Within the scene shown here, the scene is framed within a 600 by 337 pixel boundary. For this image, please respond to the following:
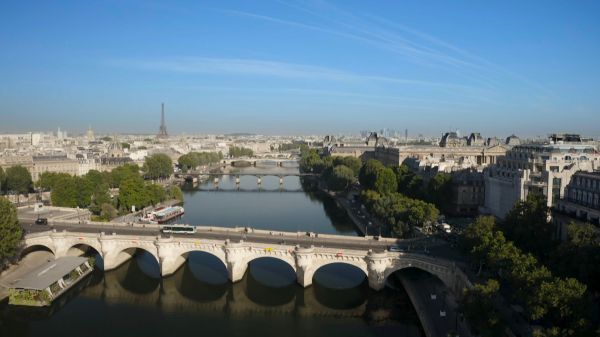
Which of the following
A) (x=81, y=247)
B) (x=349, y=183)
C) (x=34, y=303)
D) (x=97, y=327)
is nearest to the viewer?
(x=97, y=327)

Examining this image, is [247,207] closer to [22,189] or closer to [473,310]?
[22,189]

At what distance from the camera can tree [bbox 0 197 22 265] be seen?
134ft

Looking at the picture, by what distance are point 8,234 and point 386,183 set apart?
47.7 m

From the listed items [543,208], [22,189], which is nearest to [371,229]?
[543,208]

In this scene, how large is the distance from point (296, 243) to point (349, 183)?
188ft

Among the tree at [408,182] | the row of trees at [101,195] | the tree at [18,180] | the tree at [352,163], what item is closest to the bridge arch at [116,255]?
the row of trees at [101,195]

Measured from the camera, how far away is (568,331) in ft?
78.2

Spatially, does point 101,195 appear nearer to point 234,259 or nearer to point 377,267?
point 234,259

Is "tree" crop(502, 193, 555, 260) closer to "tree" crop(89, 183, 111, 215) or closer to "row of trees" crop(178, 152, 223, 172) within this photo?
"tree" crop(89, 183, 111, 215)

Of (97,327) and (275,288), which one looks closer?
(97,327)

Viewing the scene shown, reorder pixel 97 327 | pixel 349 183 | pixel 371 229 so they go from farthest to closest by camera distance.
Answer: pixel 349 183
pixel 371 229
pixel 97 327

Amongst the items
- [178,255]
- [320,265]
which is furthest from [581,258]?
[178,255]

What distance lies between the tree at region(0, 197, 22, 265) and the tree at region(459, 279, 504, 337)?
110 feet

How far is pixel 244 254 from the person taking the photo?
4250 centimetres
